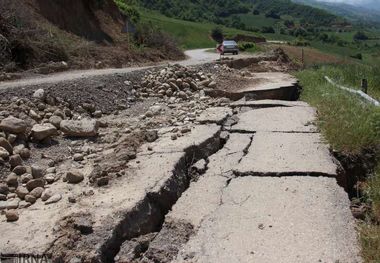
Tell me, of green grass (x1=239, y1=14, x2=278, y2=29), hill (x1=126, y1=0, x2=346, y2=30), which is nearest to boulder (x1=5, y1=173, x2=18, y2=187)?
hill (x1=126, y1=0, x2=346, y2=30)

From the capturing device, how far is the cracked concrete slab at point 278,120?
255 inches

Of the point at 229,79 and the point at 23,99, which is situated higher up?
the point at 23,99

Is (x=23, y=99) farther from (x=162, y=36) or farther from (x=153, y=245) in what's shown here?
(x=162, y=36)

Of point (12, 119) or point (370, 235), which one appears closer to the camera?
point (370, 235)

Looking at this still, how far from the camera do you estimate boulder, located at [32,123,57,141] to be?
5.37 m

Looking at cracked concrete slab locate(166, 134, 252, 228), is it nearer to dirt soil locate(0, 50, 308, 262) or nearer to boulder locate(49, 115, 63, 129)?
dirt soil locate(0, 50, 308, 262)

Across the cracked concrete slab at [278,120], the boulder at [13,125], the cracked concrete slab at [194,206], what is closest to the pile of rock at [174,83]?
the cracked concrete slab at [278,120]

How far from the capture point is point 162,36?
21.5m

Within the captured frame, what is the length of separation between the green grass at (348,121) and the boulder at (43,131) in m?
3.50

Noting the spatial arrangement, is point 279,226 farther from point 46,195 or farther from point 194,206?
point 46,195

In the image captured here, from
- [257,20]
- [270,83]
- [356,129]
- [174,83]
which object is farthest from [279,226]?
[257,20]

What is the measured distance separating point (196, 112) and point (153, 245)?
4.10 metres

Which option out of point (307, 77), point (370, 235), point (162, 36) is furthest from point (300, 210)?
point (162, 36)

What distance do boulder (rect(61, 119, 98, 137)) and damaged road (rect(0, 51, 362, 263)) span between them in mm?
53
